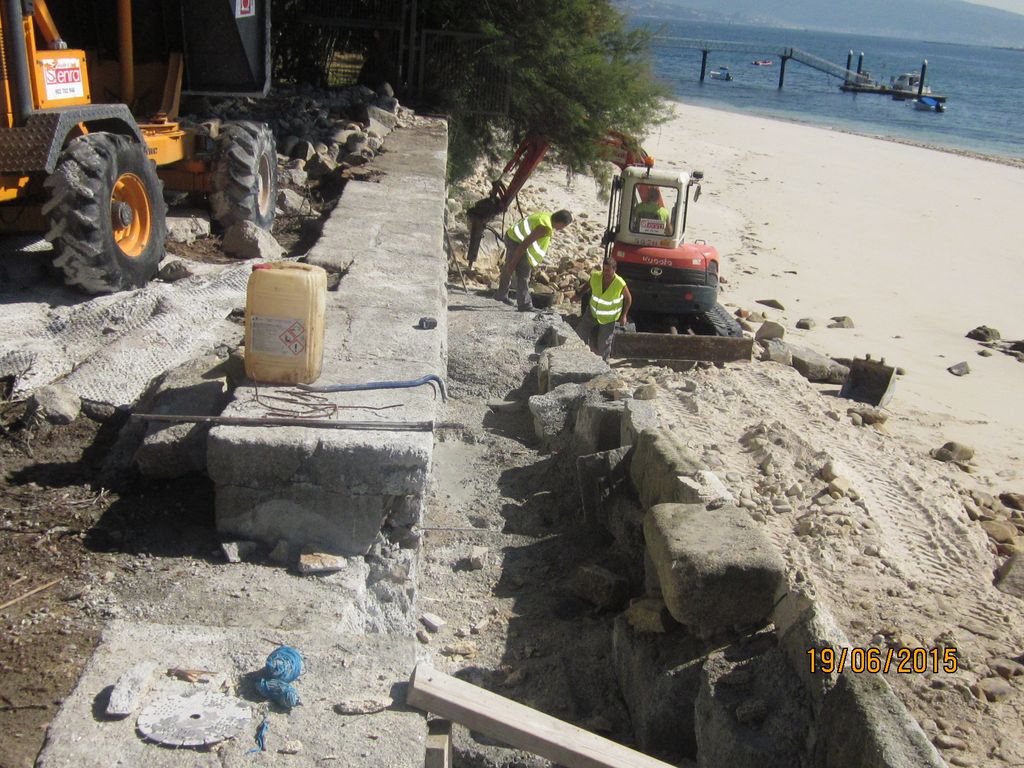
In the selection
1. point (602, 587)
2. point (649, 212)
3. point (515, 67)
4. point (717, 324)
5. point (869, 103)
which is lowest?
point (869, 103)

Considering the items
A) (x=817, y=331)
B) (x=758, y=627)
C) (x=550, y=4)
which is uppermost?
(x=550, y=4)

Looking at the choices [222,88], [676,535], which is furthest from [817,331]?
[676,535]

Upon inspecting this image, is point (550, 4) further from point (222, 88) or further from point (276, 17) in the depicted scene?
point (222, 88)

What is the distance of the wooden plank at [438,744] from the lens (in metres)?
2.77

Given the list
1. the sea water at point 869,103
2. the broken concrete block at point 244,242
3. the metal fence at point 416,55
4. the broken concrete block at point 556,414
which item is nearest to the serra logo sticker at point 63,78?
the broken concrete block at point 244,242

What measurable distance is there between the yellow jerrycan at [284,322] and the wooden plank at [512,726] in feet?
5.18

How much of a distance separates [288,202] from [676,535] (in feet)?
21.3

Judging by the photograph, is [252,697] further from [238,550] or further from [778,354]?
[778,354]

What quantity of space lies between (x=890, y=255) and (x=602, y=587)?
611 inches

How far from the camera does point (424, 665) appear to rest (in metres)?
2.88

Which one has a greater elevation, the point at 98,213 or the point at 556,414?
the point at 98,213

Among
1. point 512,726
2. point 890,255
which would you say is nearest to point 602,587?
point 512,726

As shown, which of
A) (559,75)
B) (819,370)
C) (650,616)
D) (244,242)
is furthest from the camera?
(559,75)
